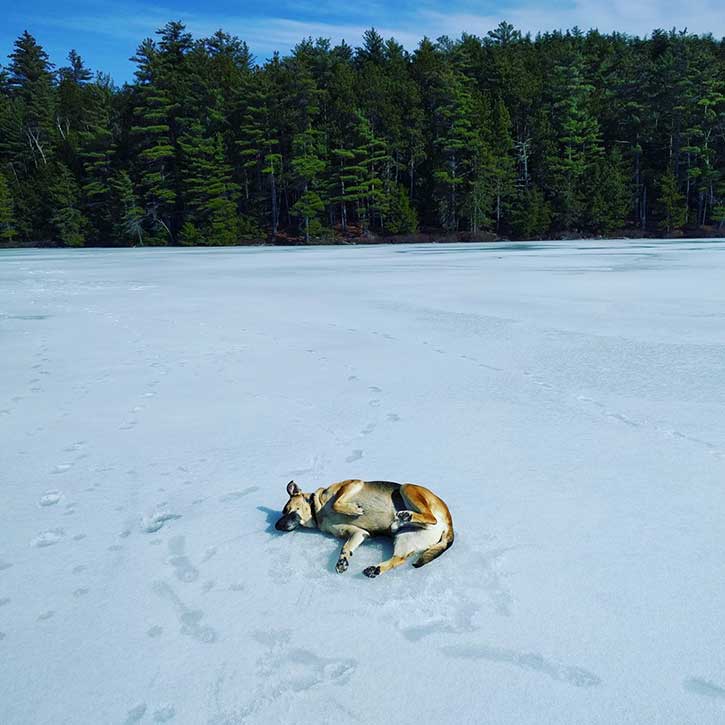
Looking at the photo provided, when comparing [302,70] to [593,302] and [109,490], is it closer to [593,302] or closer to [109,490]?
[593,302]

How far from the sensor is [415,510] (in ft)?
7.23

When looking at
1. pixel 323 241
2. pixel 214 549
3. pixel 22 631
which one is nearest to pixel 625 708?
pixel 214 549

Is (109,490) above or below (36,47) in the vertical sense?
below

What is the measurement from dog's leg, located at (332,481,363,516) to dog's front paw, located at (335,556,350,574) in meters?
0.21

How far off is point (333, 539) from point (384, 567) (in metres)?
0.36

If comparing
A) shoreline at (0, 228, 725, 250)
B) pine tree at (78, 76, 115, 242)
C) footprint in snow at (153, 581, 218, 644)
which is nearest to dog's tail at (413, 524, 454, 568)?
footprint in snow at (153, 581, 218, 644)

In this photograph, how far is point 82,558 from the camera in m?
2.29

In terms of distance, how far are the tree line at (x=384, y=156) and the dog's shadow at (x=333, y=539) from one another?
36408 mm

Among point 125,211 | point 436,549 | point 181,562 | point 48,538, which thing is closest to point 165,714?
point 181,562

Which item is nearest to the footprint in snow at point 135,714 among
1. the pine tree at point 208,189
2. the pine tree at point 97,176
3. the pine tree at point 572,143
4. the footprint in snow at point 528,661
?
the footprint in snow at point 528,661

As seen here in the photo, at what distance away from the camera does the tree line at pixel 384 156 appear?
37344mm

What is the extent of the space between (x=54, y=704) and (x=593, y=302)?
8.14 metres

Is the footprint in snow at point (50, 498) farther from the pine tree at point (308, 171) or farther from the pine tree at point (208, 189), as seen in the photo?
the pine tree at point (308, 171)

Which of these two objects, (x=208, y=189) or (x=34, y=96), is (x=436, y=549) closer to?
(x=208, y=189)
